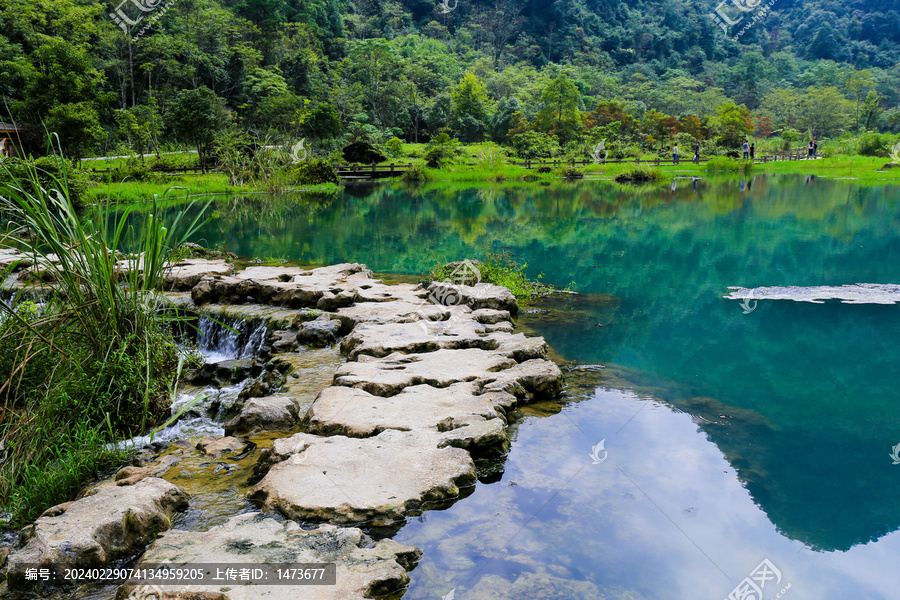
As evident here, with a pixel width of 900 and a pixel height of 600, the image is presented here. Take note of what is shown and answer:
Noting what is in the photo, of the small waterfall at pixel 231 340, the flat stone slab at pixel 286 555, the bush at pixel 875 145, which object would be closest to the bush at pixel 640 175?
the bush at pixel 875 145

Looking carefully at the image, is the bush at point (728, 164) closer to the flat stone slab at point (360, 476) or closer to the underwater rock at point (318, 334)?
the underwater rock at point (318, 334)

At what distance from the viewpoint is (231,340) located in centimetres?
620

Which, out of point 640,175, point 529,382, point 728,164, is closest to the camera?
point 529,382

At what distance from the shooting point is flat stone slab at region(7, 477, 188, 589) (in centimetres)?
242

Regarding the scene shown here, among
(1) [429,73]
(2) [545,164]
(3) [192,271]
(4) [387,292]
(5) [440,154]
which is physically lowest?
(4) [387,292]

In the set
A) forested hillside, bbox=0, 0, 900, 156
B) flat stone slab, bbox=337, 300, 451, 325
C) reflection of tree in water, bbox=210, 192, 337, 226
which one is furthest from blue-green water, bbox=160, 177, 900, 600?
forested hillside, bbox=0, 0, 900, 156

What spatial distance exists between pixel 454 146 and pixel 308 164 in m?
10.4

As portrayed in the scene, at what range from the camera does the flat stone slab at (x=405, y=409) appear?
369cm

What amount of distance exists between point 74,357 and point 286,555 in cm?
227

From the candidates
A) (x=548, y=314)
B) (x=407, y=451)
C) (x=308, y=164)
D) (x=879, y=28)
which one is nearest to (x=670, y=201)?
(x=548, y=314)

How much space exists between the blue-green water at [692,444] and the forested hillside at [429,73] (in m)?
10.6

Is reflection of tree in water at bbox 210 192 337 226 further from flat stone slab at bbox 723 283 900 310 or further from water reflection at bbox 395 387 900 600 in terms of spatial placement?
water reflection at bbox 395 387 900 600

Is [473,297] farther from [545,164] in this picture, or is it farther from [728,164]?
[728,164]

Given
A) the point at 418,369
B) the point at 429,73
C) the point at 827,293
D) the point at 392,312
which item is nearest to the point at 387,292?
the point at 392,312
